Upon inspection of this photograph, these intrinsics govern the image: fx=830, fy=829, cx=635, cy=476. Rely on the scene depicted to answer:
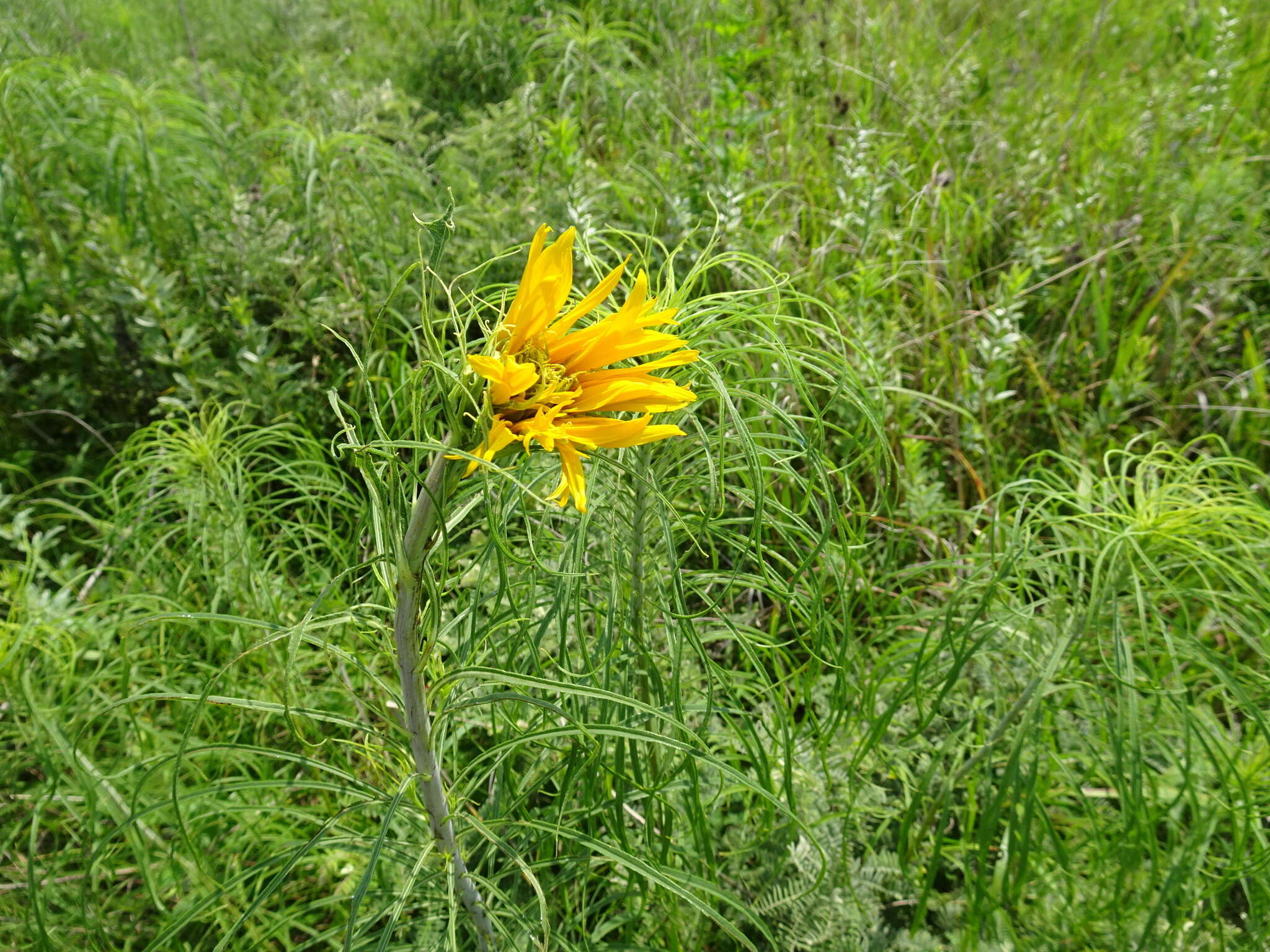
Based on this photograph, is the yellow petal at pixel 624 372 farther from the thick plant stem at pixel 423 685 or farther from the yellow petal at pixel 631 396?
the thick plant stem at pixel 423 685

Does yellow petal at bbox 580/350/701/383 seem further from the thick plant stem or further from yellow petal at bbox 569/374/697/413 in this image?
the thick plant stem

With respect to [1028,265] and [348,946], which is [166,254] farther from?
[1028,265]

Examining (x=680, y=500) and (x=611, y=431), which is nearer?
(x=611, y=431)

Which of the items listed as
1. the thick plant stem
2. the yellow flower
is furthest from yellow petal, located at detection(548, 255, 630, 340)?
the thick plant stem

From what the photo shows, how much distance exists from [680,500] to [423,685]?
2.15 feet

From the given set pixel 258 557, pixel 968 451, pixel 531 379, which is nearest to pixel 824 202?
pixel 968 451

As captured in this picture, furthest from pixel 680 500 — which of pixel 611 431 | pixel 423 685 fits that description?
pixel 611 431

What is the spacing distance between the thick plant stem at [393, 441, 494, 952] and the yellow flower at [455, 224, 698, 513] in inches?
1.8

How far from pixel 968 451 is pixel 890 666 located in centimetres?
77

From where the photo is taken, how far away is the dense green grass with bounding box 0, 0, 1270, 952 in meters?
0.95

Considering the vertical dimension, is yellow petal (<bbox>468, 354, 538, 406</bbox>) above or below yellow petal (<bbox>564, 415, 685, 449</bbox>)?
above

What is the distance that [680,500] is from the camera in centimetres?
135

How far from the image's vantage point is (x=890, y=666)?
124 cm

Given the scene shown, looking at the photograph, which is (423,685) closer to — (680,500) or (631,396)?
(631,396)
